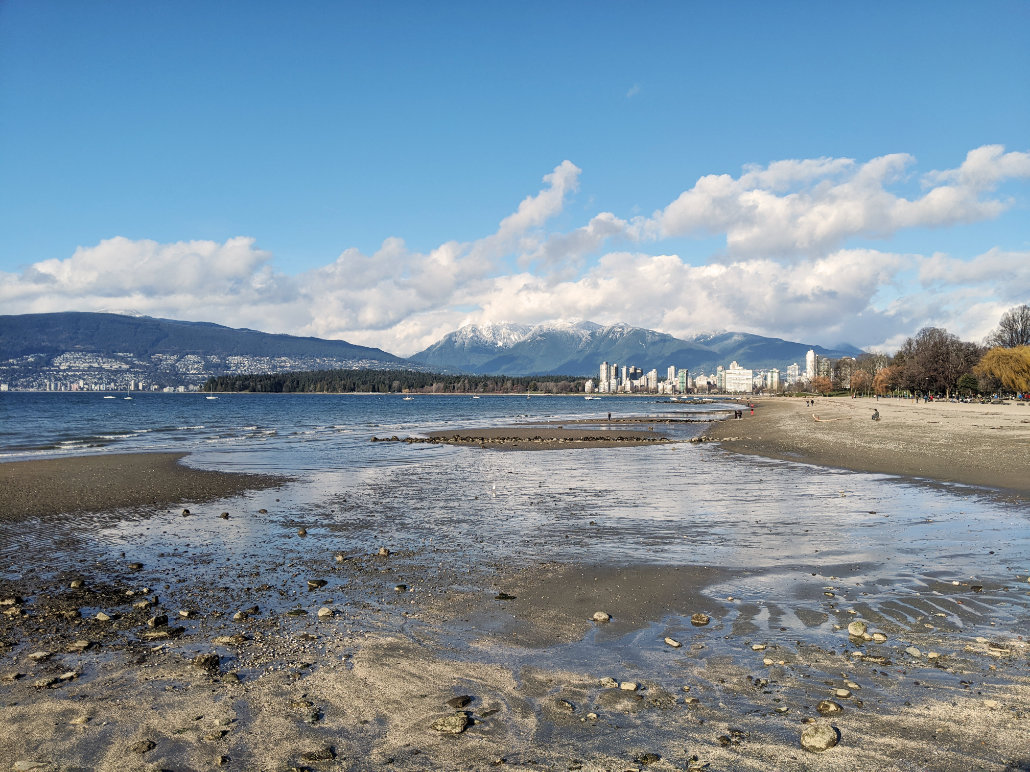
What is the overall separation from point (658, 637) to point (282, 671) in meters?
4.94

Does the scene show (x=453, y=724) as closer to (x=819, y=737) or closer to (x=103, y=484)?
(x=819, y=737)

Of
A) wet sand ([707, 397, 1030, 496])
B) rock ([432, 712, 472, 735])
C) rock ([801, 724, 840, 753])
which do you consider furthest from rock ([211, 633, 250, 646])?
wet sand ([707, 397, 1030, 496])

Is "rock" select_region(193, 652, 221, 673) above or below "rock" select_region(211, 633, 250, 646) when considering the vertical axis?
above

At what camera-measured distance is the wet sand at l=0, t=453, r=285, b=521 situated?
2164 centimetres

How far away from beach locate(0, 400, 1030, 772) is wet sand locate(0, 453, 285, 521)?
10.0 feet

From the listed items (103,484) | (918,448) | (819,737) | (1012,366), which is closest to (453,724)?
(819,737)

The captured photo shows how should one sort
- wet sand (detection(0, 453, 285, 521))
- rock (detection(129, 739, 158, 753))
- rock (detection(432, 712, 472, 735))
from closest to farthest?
rock (detection(129, 739, 158, 753)) < rock (detection(432, 712, 472, 735)) < wet sand (detection(0, 453, 285, 521))

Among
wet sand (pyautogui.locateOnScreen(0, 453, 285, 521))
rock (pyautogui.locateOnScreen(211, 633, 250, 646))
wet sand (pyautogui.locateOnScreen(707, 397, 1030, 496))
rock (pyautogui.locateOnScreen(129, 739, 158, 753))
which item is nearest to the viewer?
rock (pyautogui.locateOnScreen(129, 739, 158, 753))

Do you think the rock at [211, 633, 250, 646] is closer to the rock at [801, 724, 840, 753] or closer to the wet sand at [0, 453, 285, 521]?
the rock at [801, 724, 840, 753]

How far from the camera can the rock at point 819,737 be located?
5.97m

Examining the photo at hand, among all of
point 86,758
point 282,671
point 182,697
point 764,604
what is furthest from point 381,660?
point 764,604

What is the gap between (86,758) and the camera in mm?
6031

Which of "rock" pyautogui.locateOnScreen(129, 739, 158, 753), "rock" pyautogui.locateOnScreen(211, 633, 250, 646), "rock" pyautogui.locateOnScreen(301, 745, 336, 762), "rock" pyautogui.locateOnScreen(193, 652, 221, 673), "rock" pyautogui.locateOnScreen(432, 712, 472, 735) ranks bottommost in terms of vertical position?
"rock" pyautogui.locateOnScreen(211, 633, 250, 646)

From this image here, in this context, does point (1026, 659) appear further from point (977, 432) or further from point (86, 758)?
point (977, 432)
